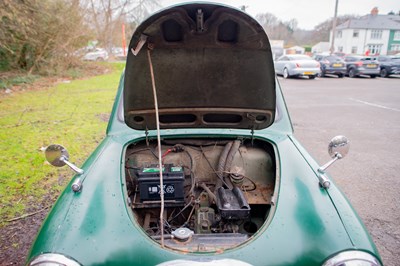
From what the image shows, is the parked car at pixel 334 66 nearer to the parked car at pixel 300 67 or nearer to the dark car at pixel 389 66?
the parked car at pixel 300 67

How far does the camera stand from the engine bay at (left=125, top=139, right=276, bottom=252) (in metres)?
1.94

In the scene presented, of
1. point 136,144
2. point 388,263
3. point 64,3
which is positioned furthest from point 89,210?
point 64,3

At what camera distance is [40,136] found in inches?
222

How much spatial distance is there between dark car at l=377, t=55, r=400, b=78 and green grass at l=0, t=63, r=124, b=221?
16.7m

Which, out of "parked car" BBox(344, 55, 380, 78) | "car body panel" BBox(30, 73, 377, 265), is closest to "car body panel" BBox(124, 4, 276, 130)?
"car body panel" BBox(30, 73, 377, 265)

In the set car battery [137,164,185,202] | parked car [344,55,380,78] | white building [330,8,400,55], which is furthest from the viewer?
white building [330,8,400,55]

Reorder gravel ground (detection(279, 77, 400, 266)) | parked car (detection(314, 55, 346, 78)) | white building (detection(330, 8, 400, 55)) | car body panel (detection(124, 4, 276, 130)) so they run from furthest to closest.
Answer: white building (detection(330, 8, 400, 55)), parked car (detection(314, 55, 346, 78)), gravel ground (detection(279, 77, 400, 266)), car body panel (detection(124, 4, 276, 130))

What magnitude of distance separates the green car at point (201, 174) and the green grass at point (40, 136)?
1.72 meters

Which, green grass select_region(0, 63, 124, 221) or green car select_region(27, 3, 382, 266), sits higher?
green car select_region(27, 3, 382, 266)

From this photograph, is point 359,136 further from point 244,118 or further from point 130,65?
point 130,65

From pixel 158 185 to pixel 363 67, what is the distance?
19313mm

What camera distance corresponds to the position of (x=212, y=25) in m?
1.83

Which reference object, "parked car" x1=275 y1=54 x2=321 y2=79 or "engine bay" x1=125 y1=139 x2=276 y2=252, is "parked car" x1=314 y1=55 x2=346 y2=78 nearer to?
"parked car" x1=275 y1=54 x2=321 y2=79

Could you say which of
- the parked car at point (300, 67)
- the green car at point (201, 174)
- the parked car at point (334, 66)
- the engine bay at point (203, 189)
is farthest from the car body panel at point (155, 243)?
the parked car at point (334, 66)
